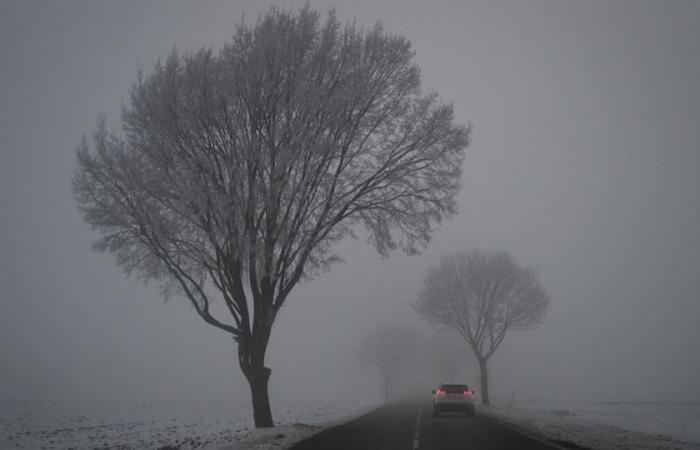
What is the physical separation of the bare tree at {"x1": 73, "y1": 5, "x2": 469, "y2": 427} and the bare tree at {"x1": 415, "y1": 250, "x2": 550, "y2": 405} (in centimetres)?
2742

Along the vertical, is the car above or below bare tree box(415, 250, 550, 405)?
below

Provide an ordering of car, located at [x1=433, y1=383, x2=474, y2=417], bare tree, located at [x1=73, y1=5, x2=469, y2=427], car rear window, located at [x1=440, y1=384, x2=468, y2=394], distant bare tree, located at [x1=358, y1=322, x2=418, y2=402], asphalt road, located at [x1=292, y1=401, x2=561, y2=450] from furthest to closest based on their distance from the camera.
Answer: distant bare tree, located at [x1=358, y1=322, x2=418, y2=402] < car rear window, located at [x1=440, y1=384, x2=468, y2=394] < car, located at [x1=433, y1=383, x2=474, y2=417] < bare tree, located at [x1=73, y1=5, x2=469, y2=427] < asphalt road, located at [x1=292, y1=401, x2=561, y2=450]

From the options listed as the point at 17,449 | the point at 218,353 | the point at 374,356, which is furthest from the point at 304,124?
the point at 218,353

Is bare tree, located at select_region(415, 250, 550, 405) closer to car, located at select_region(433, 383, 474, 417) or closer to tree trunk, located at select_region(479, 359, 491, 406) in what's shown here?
tree trunk, located at select_region(479, 359, 491, 406)

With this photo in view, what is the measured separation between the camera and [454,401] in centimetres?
2625

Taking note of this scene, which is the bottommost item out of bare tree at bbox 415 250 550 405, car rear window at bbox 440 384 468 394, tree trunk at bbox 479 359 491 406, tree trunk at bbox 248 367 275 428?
tree trunk at bbox 479 359 491 406

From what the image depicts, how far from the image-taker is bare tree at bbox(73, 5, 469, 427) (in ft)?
51.4

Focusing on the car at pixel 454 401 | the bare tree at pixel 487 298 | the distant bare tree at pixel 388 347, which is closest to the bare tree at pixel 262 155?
the car at pixel 454 401

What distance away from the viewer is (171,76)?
16.0 meters

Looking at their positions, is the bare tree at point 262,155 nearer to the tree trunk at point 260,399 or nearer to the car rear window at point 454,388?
the tree trunk at point 260,399

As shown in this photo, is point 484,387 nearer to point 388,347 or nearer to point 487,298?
point 487,298

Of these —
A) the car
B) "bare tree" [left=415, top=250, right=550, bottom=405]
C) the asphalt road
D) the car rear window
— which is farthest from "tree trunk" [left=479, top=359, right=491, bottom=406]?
the asphalt road

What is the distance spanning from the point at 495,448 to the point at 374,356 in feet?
238

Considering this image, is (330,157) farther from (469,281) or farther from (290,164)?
(469,281)
